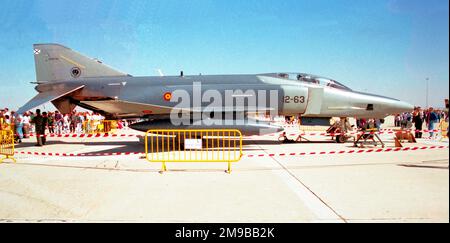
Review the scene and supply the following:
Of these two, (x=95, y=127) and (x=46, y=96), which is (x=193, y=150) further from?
(x=95, y=127)

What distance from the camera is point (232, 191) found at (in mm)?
4637

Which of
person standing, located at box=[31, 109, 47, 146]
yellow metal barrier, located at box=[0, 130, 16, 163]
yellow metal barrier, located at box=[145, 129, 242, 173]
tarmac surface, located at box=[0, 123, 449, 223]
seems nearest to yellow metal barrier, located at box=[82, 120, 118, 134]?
person standing, located at box=[31, 109, 47, 146]

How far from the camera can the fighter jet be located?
32.4 feet

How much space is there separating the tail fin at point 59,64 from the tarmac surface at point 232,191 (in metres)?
4.88

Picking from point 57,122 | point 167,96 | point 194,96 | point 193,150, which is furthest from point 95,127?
point 193,150

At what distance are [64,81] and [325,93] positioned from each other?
10.3 metres

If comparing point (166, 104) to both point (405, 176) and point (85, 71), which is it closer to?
point (85, 71)

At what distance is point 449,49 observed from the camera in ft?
6.28

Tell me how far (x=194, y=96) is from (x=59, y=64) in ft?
19.7

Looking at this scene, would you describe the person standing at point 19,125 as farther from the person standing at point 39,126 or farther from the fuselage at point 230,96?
the fuselage at point 230,96

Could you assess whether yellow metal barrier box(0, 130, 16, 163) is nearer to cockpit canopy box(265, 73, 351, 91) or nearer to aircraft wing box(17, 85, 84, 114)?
aircraft wing box(17, 85, 84, 114)

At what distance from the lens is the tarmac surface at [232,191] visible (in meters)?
3.54

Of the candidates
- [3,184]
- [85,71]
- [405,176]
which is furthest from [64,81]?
[405,176]

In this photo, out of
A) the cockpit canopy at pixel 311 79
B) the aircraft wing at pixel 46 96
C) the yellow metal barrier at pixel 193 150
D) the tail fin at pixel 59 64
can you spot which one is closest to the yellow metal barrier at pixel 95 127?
the tail fin at pixel 59 64
